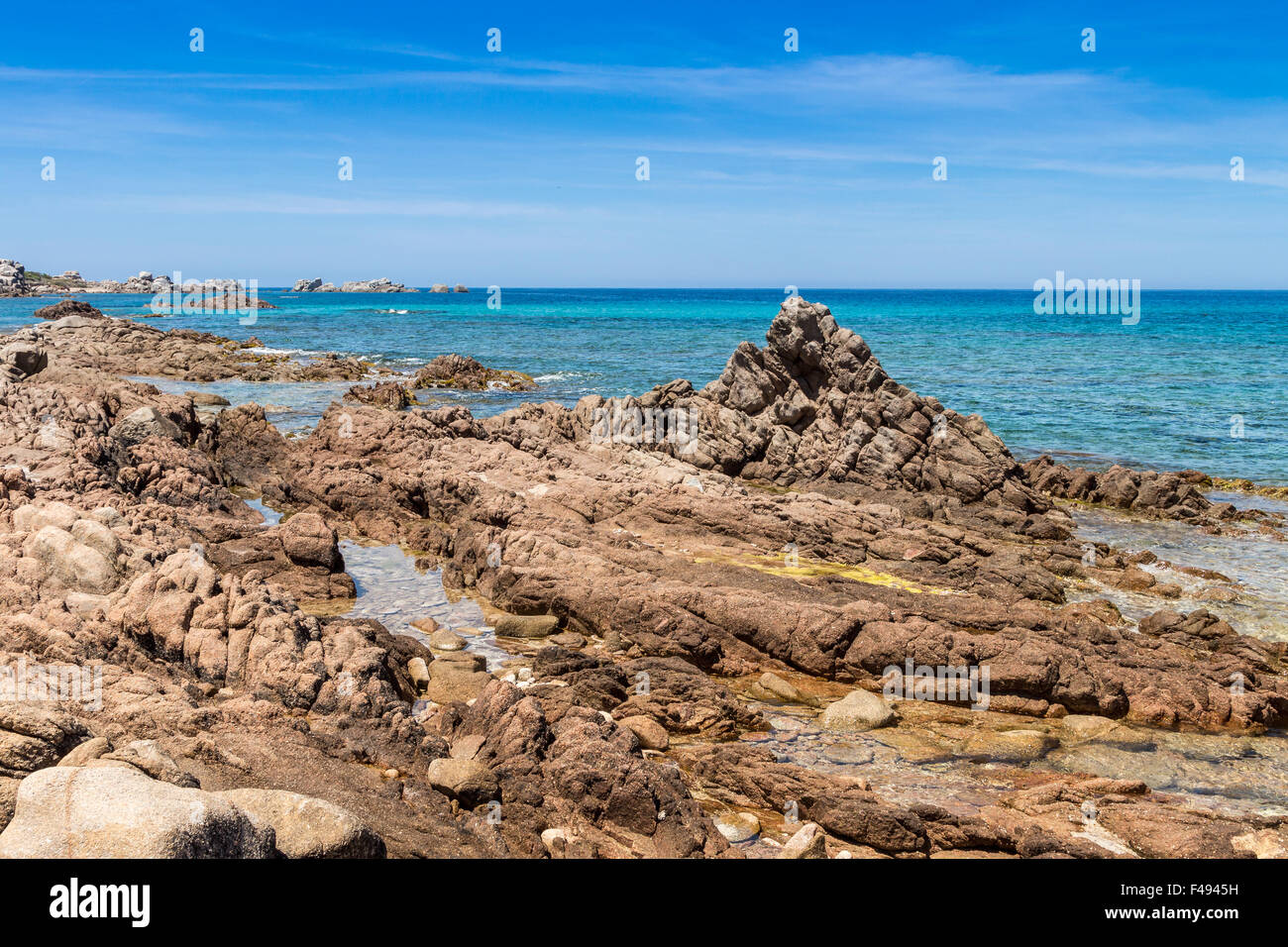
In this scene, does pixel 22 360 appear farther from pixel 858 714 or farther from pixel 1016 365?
pixel 1016 365

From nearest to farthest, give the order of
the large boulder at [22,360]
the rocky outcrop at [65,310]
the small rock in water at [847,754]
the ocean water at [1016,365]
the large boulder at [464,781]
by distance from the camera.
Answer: the large boulder at [464,781], the small rock in water at [847,754], the large boulder at [22,360], the ocean water at [1016,365], the rocky outcrop at [65,310]

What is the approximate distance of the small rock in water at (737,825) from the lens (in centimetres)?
981

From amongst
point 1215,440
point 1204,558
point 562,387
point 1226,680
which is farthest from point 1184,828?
point 562,387

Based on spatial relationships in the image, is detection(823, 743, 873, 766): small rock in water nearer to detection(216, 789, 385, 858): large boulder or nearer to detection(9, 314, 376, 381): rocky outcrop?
detection(216, 789, 385, 858): large boulder

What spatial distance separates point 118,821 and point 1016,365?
2784 inches

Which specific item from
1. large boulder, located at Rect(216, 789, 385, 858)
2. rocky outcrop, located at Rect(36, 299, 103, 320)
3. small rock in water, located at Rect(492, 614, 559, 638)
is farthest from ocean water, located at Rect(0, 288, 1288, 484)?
large boulder, located at Rect(216, 789, 385, 858)

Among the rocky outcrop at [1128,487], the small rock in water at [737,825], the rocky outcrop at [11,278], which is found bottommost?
the small rock in water at [737,825]

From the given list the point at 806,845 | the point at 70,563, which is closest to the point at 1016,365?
the point at 806,845

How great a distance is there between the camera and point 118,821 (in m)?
5.50

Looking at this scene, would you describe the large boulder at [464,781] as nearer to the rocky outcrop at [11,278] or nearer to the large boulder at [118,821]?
the large boulder at [118,821]

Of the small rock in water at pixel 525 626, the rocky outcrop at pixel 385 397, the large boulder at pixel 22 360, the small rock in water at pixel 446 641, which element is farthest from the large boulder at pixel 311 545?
the rocky outcrop at pixel 385 397

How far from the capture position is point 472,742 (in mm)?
10797

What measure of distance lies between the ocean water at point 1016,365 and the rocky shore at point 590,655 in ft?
39.7
